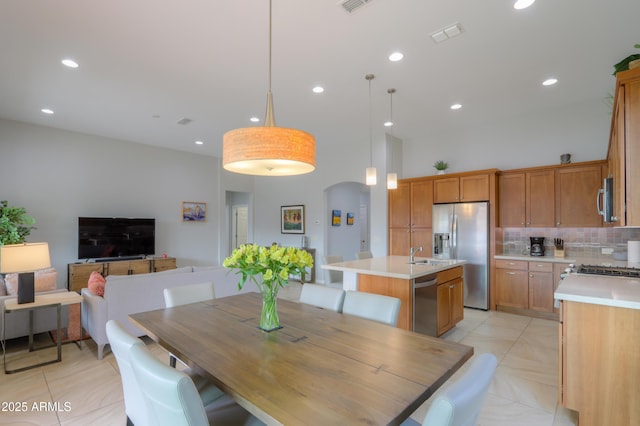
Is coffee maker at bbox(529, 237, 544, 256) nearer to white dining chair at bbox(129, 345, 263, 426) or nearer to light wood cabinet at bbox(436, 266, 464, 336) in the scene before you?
light wood cabinet at bbox(436, 266, 464, 336)

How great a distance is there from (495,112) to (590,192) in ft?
5.69

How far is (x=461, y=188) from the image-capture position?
531 cm

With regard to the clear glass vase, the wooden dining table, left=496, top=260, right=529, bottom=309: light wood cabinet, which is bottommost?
left=496, top=260, right=529, bottom=309: light wood cabinet

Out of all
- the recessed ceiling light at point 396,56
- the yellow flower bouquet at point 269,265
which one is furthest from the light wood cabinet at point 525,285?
the yellow flower bouquet at point 269,265

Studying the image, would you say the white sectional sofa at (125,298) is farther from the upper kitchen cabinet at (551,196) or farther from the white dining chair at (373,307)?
the upper kitchen cabinet at (551,196)

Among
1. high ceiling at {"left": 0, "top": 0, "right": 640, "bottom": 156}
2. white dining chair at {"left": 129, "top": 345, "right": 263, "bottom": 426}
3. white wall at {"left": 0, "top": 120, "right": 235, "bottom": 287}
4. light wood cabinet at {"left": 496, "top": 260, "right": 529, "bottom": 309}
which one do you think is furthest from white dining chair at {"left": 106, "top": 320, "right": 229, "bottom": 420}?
white wall at {"left": 0, "top": 120, "right": 235, "bottom": 287}

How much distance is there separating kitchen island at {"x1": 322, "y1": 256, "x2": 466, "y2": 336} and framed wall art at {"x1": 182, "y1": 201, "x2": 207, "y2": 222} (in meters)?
5.08

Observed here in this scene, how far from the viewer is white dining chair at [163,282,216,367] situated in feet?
7.93

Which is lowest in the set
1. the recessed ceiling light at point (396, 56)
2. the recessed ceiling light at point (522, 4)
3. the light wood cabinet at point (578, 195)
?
the light wood cabinet at point (578, 195)

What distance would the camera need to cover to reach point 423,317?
129 inches

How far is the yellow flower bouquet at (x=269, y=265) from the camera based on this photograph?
1703mm

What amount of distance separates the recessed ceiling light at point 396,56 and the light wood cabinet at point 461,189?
273 centimetres

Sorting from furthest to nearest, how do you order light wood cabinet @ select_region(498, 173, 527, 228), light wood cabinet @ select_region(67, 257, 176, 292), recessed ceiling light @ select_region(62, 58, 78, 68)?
Answer: light wood cabinet @ select_region(67, 257, 176, 292) < light wood cabinet @ select_region(498, 173, 527, 228) < recessed ceiling light @ select_region(62, 58, 78, 68)

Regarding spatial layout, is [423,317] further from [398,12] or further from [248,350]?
[398,12]
